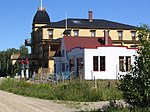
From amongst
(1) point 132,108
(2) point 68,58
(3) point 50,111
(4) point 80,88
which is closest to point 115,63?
(2) point 68,58

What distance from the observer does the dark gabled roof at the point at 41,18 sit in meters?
82.9

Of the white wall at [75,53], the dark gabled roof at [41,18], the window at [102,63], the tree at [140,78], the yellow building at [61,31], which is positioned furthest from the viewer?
the dark gabled roof at [41,18]

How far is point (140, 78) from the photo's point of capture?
1443 cm

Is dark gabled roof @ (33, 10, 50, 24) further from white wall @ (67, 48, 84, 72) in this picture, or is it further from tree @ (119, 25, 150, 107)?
tree @ (119, 25, 150, 107)

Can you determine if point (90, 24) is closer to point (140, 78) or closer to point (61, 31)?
point (61, 31)

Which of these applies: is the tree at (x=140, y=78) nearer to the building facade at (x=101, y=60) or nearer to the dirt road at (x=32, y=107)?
the dirt road at (x=32, y=107)

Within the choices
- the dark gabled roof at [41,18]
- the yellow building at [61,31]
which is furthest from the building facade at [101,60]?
the dark gabled roof at [41,18]

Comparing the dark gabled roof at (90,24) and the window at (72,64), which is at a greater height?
the dark gabled roof at (90,24)

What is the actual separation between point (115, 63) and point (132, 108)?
3216 centimetres

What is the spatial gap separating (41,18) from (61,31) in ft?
21.8

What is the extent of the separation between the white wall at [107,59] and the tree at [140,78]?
3091cm

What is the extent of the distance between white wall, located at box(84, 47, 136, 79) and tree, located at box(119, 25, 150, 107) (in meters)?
30.9

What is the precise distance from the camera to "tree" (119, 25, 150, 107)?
1423 cm

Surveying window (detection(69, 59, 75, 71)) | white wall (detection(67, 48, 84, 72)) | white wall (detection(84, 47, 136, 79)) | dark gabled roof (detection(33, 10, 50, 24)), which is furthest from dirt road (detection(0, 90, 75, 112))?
dark gabled roof (detection(33, 10, 50, 24))
